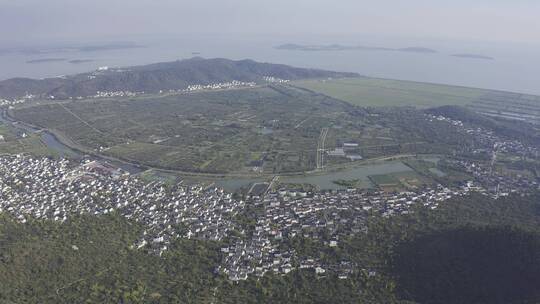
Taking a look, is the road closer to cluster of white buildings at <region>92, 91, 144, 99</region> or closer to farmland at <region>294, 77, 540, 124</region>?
farmland at <region>294, 77, 540, 124</region>

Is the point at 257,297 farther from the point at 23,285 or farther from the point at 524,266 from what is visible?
the point at 524,266

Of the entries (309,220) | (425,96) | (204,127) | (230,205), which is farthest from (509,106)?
(230,205)

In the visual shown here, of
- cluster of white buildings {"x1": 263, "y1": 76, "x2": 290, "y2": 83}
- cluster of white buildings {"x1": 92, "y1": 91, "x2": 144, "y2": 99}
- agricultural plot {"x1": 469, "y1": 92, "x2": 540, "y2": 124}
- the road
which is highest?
cluster of white buildings {"x1": 263, "y1": 76, "x2": 290, "y2": 83}

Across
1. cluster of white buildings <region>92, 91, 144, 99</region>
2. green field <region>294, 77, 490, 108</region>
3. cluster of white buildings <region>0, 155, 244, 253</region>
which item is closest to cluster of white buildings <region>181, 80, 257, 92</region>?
cluster of white buildings <region>92, 91, 144, 99</region>

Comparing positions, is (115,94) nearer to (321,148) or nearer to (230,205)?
(321,148)

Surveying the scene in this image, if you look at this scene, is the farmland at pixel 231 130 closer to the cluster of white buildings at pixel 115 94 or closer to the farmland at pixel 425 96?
the cluster of white buildings at pixel 115 94

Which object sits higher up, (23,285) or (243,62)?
(243,62)

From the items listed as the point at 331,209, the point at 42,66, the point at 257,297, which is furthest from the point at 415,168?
the point at 42,66
